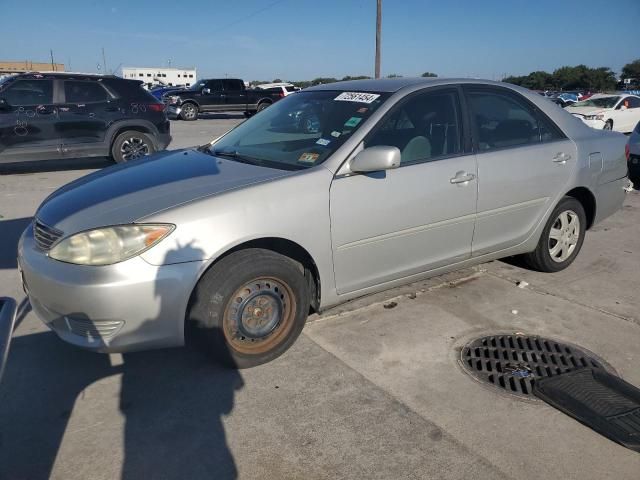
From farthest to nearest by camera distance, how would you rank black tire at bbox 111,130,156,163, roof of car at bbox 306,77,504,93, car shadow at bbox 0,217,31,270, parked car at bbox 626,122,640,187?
black tire at bbox 111,130,156,163, parked car at bbox 626,122,640,187, car shadow at bbox 0,217,31,270, roof of car at bbox 306,77,504,93

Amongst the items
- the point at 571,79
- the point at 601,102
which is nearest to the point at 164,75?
the point at 571,79

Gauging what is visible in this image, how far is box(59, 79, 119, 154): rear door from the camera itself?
28.9 ft

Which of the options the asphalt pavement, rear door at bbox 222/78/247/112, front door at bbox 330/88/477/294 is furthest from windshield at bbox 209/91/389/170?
rear door at bbox 222/78/247/112

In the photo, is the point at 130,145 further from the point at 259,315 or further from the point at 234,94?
the point at 234,94

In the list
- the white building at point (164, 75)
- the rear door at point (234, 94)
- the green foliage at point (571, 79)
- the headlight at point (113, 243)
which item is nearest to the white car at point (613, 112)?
the rear door at point (234, 94)

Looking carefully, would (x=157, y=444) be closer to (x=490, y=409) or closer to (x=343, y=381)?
(x=343, y=381)

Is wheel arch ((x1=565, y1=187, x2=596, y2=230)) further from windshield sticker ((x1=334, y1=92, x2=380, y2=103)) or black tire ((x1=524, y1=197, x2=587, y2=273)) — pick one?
windshield sticker ((x1=334, y1=92, x2=380, y2=103))

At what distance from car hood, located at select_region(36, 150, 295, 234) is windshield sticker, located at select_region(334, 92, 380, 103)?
2.91 feet

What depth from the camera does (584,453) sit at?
238 centimetres

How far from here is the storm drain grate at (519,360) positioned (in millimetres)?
2986

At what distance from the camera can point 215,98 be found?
22797 mm

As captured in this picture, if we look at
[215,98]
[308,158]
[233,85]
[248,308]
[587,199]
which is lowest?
[248,308]

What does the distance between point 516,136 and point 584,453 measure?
2.47m

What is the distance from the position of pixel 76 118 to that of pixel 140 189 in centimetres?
687
